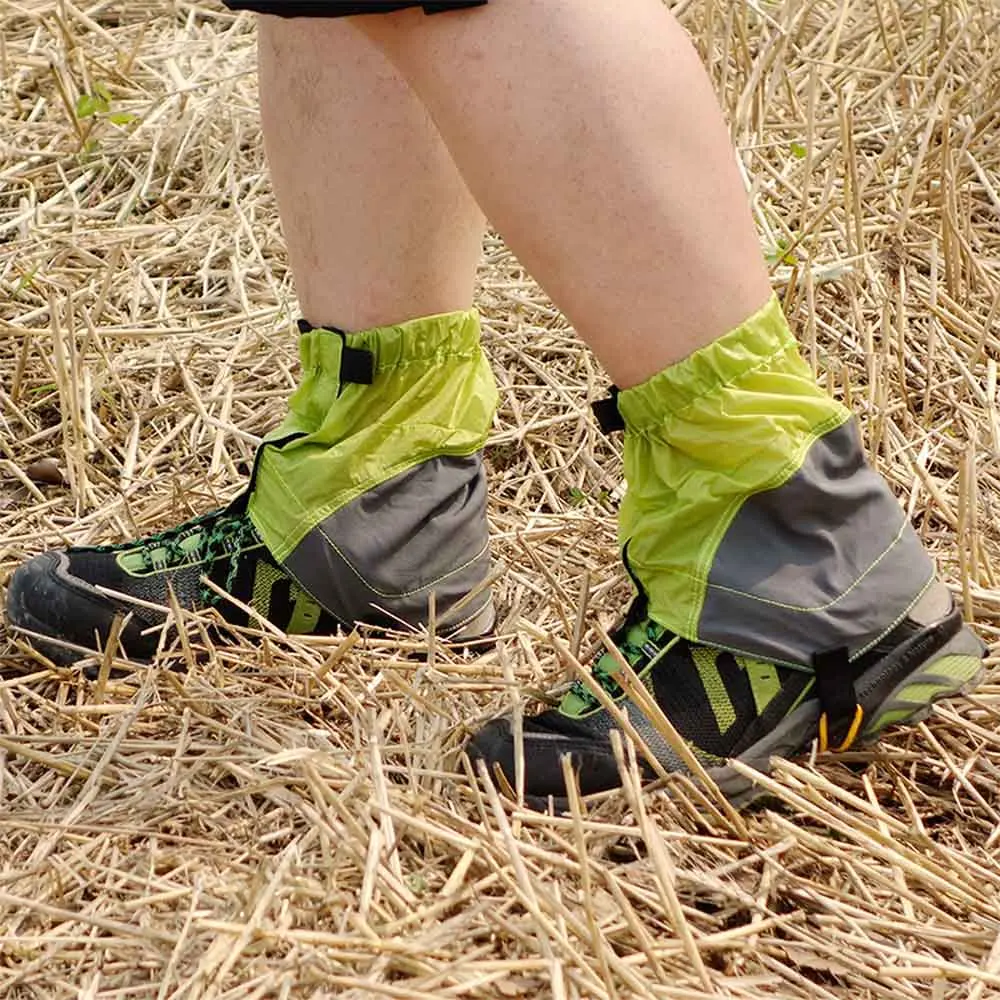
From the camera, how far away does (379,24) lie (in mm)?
1019

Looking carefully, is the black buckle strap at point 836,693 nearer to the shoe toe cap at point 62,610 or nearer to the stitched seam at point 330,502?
the stitched seam at point 330,502

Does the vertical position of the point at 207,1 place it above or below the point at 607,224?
below

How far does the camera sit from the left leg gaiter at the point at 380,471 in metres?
1.35

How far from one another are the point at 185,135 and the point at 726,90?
891 mm

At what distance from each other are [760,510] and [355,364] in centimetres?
41

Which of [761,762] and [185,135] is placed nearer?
[761,762]

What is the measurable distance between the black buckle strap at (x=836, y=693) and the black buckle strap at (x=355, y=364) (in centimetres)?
47

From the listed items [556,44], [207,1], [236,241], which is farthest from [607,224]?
[207,1]

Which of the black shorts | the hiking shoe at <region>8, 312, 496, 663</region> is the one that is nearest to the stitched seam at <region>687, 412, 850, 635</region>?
the hiking shoe at <region>8, 312, 496, 663</region>

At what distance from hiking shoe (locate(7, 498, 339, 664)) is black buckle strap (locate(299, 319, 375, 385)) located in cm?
17

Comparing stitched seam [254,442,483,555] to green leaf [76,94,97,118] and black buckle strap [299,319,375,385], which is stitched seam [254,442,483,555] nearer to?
black buckle strap [299,319,375,385]

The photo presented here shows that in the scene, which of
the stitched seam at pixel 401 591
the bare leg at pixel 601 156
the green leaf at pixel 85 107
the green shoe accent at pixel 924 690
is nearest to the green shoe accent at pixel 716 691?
the green shoe accent at pixel 924 690

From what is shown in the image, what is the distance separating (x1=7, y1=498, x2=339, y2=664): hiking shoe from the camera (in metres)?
1.39

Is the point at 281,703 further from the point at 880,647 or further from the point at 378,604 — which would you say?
the point at 880,647
